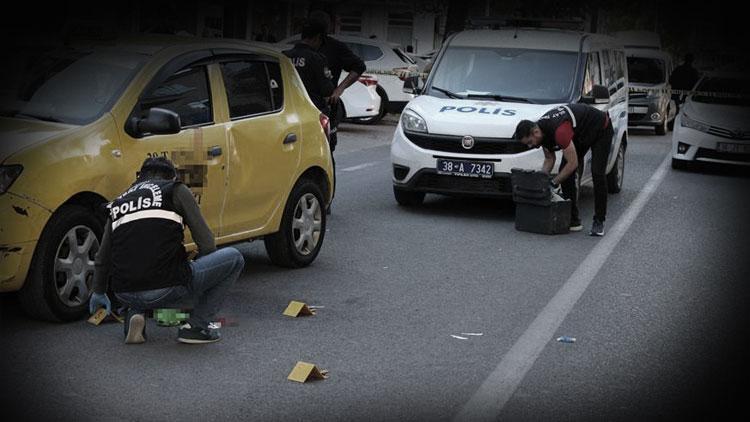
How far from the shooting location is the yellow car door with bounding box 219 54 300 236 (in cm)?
861

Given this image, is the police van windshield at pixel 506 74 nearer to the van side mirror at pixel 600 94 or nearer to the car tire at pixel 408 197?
the van side mirror at pixel 600 94

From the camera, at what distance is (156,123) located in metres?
7.52

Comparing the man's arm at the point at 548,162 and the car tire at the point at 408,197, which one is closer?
the man's arm at the point at 548,162

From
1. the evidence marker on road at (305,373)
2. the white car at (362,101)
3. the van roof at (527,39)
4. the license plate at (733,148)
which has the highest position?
the van roof at (527,39)

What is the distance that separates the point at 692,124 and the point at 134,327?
13870 mm

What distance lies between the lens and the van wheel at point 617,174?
50.8 ft

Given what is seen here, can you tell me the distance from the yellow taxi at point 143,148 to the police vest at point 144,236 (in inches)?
21.6

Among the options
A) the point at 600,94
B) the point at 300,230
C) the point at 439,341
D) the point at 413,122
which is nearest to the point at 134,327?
the point at 439,341

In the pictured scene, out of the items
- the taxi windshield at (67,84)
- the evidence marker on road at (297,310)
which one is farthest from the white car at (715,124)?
the taxi windshield at (67,84)

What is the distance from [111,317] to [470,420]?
2.69 m

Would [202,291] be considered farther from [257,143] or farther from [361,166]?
[361,166]

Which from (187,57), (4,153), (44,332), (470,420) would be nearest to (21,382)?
(44,332)

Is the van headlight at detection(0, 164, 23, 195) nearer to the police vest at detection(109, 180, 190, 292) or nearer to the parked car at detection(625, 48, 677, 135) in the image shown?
the police vest at detection(109, 180, 190, 292)

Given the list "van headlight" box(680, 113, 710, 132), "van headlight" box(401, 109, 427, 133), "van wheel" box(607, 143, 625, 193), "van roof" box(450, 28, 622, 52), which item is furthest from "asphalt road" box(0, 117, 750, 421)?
"van headlight" box(680, 113, 710, 132)
